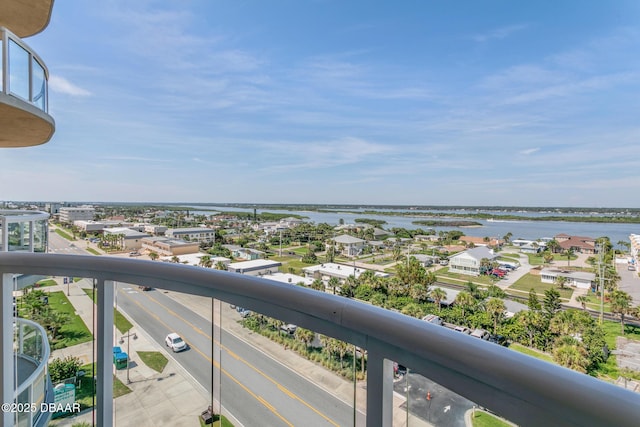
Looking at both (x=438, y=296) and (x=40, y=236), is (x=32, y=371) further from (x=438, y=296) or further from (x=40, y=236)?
(x=438, y=296)

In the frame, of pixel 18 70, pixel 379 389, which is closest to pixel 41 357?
pixel 379 389

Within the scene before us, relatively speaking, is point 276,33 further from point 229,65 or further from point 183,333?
point 183,333

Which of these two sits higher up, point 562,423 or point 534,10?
point 534,10

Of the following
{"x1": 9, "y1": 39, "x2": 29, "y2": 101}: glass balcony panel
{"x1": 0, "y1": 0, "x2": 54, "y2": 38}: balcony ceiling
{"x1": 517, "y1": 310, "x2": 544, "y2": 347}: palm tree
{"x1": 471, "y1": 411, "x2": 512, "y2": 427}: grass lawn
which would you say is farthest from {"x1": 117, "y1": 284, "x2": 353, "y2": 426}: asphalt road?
{"x1": 517, "y1": 310, "x2": 544, "y2": 347}: palm tree

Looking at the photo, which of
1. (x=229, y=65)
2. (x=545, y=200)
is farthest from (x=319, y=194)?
(x=229, y=65)

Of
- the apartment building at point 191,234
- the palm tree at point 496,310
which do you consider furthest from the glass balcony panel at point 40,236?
the apartment building at point 191,234

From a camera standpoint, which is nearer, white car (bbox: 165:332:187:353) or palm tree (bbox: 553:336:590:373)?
white car (bbox: 165:332:187:353)

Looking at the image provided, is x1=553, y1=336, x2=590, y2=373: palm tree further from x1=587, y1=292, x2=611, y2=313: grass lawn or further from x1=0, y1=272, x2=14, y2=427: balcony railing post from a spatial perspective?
x1=0, y1=272, x2=14, y2=427: balcony railing post
